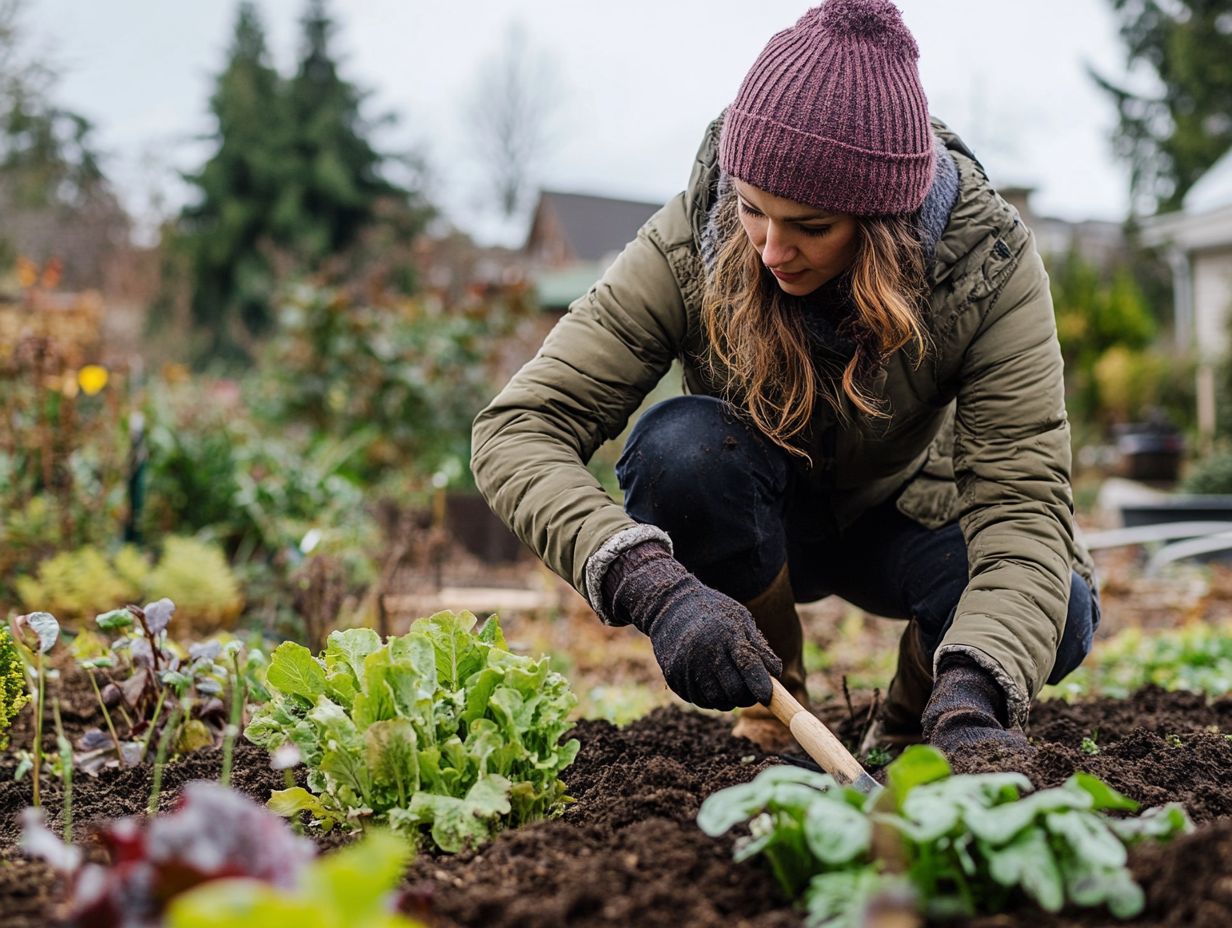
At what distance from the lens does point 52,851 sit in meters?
0.98

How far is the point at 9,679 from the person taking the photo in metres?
1.87

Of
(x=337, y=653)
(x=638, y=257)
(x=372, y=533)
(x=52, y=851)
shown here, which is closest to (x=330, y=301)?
(x=372, y=533)

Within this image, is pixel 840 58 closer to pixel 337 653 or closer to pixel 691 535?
pixel 691 535

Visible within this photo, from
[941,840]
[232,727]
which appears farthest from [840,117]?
[232,727]

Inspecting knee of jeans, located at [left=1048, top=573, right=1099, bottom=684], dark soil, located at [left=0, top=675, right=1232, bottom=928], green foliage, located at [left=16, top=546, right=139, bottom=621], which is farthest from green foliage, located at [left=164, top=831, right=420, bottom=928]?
green foliage, located at [left=16, top=546, right=139, bottom=621]

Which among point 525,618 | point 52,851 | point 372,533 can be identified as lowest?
point 525,618

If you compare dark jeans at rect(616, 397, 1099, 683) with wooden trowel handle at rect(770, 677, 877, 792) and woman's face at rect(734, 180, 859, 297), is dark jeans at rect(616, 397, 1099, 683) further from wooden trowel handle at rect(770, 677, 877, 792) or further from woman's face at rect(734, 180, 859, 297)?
wooden trowel handle at rect(770, 677, 877, 792)

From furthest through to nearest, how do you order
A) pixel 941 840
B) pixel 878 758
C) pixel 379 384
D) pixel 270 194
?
1. pixel 270 194
2. pixel 379 384
3. pixel 878 758
4. pixel 941 840

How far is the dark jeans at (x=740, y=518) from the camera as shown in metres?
2.34

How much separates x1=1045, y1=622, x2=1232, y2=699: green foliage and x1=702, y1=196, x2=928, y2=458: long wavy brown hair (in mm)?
1299

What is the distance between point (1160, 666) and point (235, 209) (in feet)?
70.1

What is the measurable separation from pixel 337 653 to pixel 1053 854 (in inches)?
41.4

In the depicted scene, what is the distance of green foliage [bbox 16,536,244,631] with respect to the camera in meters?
3.67

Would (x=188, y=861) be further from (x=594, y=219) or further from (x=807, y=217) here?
(x=594, y=219)
